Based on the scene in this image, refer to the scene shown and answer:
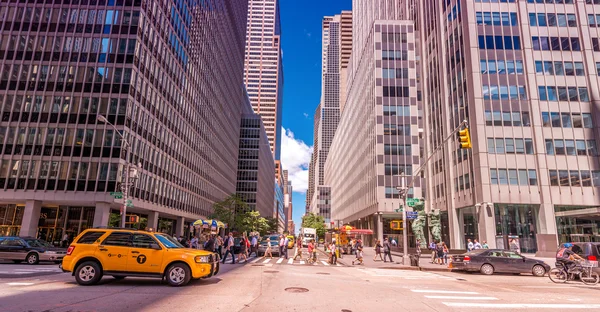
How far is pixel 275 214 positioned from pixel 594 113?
16029cm

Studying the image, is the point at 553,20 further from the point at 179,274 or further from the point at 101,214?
the point at 101,214

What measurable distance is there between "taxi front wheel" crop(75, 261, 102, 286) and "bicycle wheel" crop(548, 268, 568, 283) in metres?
19.7

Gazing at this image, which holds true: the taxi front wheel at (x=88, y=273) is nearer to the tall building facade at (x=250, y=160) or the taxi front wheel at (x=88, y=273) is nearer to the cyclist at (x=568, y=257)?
the cyclist at (x=568, y=257)

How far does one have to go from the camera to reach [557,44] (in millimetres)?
41562

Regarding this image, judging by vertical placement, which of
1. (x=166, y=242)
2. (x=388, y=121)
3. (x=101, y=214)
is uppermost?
(x=388, y=121)

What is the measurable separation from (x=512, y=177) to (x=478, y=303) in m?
34.0

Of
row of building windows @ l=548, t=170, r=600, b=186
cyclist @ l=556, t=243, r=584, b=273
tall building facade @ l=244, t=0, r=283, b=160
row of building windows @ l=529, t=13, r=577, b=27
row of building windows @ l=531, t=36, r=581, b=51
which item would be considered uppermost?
tall building facade @ l=244, t=0, r=283, b=160

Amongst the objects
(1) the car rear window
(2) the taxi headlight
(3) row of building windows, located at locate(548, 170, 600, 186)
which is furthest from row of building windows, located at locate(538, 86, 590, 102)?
(1) the car rear window

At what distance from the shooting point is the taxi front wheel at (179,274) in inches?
434

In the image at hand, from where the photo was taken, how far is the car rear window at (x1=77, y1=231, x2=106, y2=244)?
445 inches

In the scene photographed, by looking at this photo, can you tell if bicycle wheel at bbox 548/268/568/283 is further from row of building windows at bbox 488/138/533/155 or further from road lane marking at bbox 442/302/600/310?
row of building windows at bbox 488/138/533/155

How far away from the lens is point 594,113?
39.2 meters

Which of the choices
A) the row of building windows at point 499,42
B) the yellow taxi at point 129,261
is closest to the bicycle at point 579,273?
the yellow taxi at point 129,261

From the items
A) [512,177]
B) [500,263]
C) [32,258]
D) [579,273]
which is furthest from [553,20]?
[32,258]
